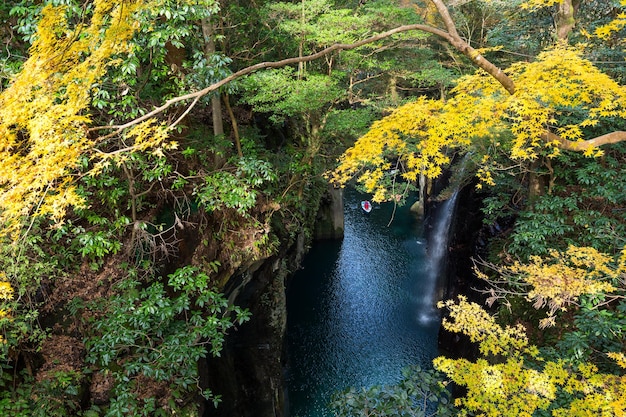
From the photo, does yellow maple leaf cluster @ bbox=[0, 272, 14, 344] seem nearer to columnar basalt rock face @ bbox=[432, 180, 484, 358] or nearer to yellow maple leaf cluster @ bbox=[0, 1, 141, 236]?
yellow maple leaf cluster @ bbox=[0, 1, 141, 236]

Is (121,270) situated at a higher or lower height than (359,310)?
higher

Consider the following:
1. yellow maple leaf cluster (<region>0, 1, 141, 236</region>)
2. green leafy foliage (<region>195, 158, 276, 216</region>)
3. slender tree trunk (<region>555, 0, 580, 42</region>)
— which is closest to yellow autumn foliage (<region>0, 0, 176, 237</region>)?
yellow maple leaf cluster (<region>0, 1, 141, 236</region>)

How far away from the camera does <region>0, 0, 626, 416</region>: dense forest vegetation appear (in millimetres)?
4332

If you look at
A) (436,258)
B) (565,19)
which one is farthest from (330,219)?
(565,19)

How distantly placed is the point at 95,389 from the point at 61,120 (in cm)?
399

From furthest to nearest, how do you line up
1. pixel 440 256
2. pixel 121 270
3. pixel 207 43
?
pixel 440 256
pixel 207 43
pixel 121 270

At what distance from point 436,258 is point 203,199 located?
1296 centimetres

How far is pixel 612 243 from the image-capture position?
7438 millimetres

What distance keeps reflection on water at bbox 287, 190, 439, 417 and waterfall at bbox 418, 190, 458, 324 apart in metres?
0.08

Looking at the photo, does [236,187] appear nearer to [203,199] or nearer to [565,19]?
[203,199]

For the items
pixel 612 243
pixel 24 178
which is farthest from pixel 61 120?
pixel 612 243

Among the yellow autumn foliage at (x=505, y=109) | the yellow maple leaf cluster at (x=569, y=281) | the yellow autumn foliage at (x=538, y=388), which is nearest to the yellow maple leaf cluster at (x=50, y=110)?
the yellow autumn foliage at (x=505, y=109)

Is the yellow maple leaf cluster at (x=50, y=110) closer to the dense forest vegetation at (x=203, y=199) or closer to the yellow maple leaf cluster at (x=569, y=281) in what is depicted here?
the dense forest vegetation at (x=203, y=199)

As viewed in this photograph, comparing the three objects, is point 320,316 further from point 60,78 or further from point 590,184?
point 60,78
